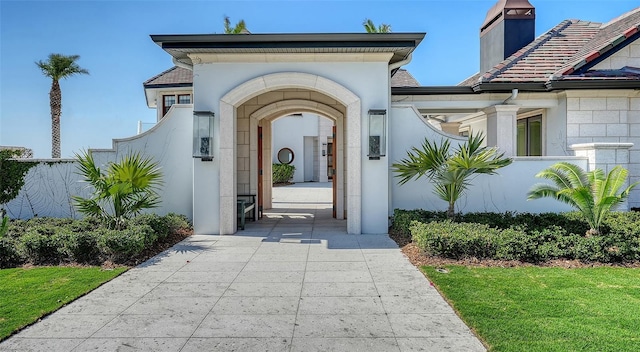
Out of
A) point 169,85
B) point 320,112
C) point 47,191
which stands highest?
point 169,85

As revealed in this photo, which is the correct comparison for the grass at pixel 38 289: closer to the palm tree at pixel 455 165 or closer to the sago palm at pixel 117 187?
the sago palm at pixel 117 187

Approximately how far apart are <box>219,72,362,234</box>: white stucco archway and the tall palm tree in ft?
47.7

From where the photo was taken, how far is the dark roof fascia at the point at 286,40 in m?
8.72

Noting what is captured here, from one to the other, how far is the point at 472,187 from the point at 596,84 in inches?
167

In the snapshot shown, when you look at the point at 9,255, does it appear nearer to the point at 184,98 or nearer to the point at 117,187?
the point at 117,187

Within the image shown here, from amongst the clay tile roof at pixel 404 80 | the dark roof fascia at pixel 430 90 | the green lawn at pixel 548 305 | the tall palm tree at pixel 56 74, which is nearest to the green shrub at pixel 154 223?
the green lawn at pixel 548 305

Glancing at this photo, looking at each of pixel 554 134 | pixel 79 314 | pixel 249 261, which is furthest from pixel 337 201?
pixel 79 314

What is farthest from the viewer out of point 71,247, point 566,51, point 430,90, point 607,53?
point 566,51

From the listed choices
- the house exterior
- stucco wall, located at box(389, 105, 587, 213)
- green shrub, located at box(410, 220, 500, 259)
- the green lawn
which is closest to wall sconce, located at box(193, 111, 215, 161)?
the house exterior

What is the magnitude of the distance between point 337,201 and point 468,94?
4.94 meters

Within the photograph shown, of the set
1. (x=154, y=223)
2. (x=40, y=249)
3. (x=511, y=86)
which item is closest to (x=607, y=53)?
(x=511, y=86)

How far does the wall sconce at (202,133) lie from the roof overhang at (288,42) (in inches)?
55.1

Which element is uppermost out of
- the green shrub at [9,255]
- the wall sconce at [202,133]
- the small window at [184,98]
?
the small window at [184,98]

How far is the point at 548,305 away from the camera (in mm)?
4918
